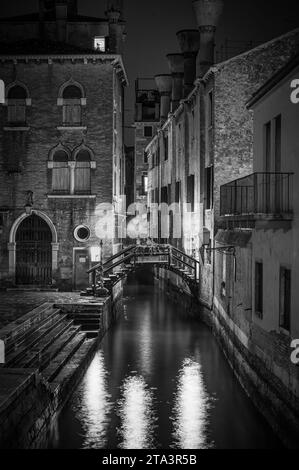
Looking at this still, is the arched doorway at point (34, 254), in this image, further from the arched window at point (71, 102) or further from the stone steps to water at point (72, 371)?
the stone steps to water at point (72, 371)

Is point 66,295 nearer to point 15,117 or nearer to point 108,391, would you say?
point 15,117

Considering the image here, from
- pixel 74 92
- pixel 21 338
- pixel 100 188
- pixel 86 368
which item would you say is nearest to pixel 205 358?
pixel 86 368

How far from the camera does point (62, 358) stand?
703 inches

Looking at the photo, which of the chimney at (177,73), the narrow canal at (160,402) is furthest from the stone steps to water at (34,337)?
the chimney at (177,73)

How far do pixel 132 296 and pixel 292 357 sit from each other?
85.4ft

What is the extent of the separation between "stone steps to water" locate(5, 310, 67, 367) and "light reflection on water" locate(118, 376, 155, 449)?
8.84 ft

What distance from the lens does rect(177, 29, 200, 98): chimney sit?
32.2 m

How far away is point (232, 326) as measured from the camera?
1969cm

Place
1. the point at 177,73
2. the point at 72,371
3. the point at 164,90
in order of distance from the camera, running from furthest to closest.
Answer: the point at 164,90 → the point at 177,73 → the point at 72,371

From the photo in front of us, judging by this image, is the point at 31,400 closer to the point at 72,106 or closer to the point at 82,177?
the point at 82,177

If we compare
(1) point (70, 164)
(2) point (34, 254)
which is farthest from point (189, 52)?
(2) point (34, 254)

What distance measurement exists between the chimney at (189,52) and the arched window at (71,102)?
5522 millimetres

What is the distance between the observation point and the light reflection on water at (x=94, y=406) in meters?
13.4

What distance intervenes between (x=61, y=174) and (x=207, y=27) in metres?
9.01
